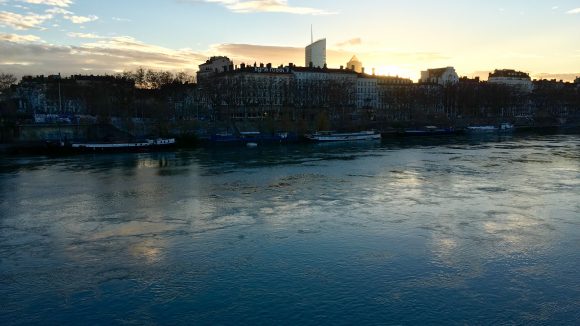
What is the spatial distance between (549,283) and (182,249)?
10.4m

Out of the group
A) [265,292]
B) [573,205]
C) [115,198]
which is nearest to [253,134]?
[115,198]

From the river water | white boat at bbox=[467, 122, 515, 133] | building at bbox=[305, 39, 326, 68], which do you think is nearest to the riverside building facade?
white boat at bbox=[467, 122, 515, 133]

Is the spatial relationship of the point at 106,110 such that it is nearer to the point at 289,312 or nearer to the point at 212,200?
the point at 212,200

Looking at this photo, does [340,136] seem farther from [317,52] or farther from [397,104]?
[317,52]

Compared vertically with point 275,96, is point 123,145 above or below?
below

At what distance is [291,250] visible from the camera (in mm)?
15750

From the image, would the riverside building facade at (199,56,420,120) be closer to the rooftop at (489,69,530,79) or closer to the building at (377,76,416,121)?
the building at (377,76,416,121)

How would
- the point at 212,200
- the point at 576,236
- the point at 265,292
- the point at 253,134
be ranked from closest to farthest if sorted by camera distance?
the point at 265,292
the point at 576,236
the point at 212,200
the point at 253,134

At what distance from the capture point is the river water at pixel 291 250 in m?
11.6

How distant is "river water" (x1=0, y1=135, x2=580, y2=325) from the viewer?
1161cm

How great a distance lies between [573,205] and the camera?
21906 millimetres

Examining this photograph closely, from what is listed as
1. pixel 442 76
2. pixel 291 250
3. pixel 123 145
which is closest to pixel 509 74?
pixel 442 76

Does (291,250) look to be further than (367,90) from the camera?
No

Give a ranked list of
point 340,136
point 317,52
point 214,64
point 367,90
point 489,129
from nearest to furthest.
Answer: point 340,136
point 489,129
point 367,90
point 214,64
point 317,52
